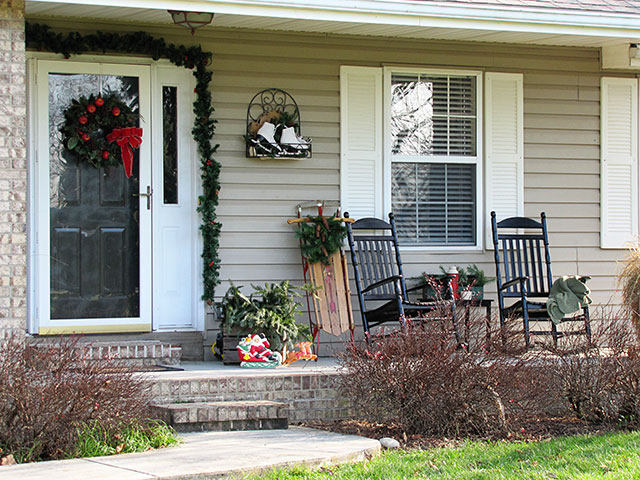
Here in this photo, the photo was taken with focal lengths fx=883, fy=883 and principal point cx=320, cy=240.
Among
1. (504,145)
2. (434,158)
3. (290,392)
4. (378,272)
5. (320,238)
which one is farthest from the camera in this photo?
(504,145)

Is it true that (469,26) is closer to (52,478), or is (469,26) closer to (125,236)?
(125,236)

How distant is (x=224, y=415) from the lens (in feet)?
17.2

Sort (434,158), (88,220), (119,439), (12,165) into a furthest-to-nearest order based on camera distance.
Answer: (434,158) → (88,220) → (12,165) → (119,439)

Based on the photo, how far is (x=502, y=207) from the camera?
7449mm

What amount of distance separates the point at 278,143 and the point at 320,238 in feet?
2.65

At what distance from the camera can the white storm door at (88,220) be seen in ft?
21.1

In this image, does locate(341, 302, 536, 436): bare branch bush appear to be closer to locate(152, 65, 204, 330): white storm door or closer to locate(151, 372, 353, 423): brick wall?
locate(151, 372, 353, 423): brick wall

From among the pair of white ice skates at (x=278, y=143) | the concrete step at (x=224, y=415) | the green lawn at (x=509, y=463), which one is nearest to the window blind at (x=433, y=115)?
the pair of white ice skates at (x=278, y=143)

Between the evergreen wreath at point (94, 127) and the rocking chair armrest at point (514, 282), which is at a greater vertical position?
the evergreen wreath at point (94, 127)

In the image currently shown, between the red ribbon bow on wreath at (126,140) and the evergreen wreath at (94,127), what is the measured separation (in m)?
0.04

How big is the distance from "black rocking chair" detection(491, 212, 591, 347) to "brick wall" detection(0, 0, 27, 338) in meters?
3.58

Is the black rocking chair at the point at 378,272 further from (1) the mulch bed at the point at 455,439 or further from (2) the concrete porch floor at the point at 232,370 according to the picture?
(1) the mulch bed at the point at 455,439

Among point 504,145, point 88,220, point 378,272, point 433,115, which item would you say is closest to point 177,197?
point 88,220

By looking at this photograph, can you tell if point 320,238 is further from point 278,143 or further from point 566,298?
point 566,298
